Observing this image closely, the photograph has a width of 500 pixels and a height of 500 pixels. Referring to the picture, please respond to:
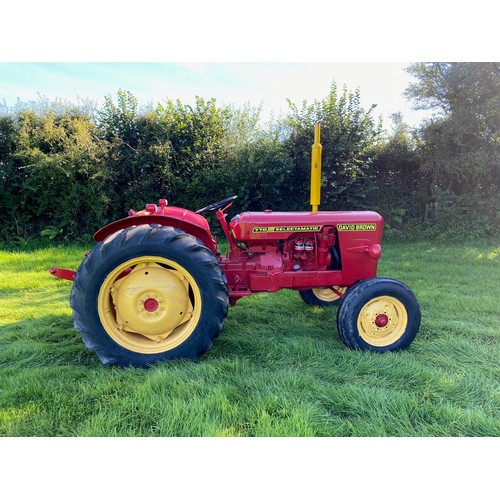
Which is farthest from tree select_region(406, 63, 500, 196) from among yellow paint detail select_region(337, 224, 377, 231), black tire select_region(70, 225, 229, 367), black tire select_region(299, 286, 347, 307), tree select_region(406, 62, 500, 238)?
black tire select_region(70, 225, 229, 367)

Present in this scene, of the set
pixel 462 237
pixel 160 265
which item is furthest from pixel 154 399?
pixel 462 237

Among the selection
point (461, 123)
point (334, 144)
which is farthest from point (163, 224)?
point (461, 123)

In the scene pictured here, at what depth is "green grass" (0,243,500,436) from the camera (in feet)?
6.51

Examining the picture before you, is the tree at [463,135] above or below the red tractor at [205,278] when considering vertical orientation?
above

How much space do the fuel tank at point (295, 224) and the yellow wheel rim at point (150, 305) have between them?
75cm

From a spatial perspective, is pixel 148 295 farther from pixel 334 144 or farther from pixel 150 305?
pixel 334 144

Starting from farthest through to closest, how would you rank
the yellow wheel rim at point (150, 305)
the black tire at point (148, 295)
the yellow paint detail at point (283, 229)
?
1. the yellow paint detail at point (283, 229)
2. the yellow wheel rim at point (150, 305)
3. the black tire at point (148, 295)

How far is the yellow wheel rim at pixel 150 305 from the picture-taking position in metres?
2.69

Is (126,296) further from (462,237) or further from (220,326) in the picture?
Answer: (462,237)

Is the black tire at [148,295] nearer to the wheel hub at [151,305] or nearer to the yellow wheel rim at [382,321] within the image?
the wheel hub at [151,305]

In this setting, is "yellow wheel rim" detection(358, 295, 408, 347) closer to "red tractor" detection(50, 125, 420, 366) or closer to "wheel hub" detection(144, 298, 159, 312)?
"red tractor" detection(50, 125, 420, 366)

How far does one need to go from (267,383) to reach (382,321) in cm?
113

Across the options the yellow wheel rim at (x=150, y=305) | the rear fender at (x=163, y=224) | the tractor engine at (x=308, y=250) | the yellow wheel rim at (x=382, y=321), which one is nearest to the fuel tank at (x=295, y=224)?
the tractor engine at (x=308, y=250)

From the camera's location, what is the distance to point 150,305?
2.70m
